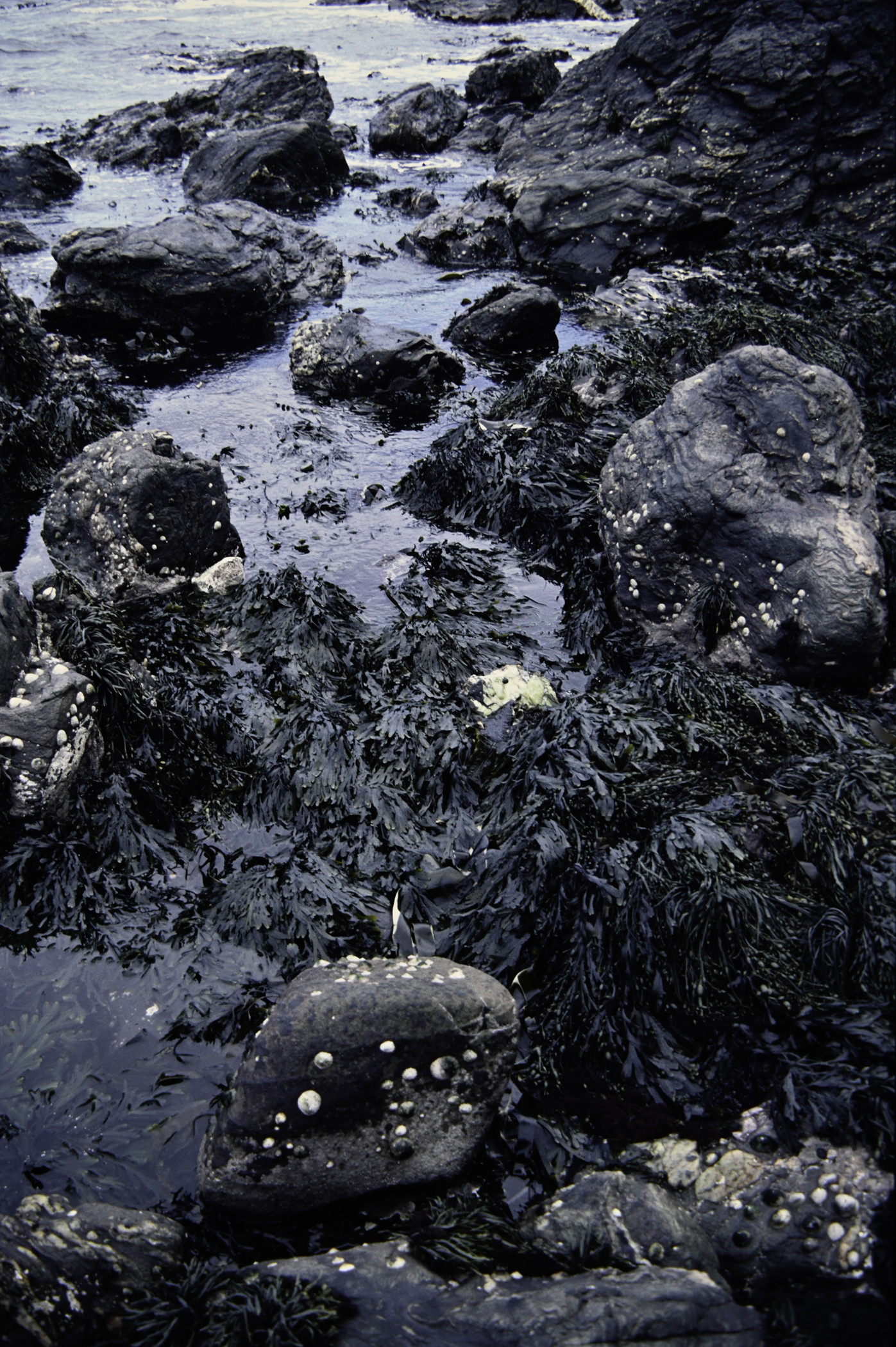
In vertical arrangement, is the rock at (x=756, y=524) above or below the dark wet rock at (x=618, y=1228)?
above

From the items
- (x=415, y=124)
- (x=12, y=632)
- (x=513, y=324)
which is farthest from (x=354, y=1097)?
(x=415, y=124)

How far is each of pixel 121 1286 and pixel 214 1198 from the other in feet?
1.34

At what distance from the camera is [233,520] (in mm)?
6941

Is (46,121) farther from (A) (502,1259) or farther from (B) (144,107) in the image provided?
(A) (502,1259)

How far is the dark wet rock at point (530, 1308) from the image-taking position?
2342mm

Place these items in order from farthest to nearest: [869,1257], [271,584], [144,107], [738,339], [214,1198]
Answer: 1. [144,107]
2. [738,339]
3. [271,584]
4. [214,1198]
5. [869,1257]

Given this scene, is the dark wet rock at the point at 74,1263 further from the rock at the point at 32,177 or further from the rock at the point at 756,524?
the rock at the point at 32,177

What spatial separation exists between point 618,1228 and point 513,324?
28.5 feet

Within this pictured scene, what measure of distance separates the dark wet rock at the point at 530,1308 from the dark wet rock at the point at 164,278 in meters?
9.74

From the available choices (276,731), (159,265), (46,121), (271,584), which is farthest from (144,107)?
(276,731)

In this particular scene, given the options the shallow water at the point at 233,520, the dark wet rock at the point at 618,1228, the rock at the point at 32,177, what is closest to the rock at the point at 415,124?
the shallow water at the point at 233,520

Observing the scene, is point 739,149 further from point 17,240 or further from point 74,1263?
point 74,1263

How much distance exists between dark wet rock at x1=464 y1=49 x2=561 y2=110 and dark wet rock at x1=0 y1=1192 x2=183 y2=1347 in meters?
21.5

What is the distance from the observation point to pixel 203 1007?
3.71 m
